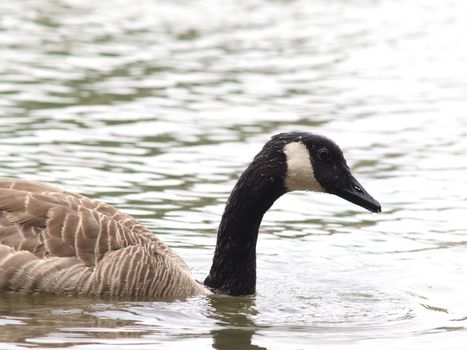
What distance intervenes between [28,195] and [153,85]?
1122cm

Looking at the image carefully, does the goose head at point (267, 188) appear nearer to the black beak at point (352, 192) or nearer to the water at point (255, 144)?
the black beak at point (352, 192)

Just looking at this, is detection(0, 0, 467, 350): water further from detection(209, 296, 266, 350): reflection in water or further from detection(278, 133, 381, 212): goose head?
detection(278, 133, 381, 212): goose head

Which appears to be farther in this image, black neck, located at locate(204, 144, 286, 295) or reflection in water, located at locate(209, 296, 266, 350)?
black neck, located at locate(204, 144, 286, 295)

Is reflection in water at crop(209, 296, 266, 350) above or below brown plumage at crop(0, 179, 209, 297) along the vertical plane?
below

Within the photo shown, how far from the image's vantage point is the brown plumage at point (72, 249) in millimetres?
11531

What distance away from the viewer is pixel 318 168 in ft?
40.8

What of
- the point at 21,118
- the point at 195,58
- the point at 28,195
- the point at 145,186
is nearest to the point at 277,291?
the point at 28,195

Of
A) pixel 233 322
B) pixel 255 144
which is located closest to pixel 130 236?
pixel 233 322

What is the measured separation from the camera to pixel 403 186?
56.9 feet

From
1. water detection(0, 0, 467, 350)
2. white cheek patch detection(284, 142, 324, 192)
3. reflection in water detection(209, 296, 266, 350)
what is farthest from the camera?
white cheek patch detection(284, 142, 324, 192)

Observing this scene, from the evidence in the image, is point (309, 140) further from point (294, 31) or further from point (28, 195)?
point (294, 31)

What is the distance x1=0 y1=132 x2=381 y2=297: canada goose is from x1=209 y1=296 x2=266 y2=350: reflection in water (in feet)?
0.80

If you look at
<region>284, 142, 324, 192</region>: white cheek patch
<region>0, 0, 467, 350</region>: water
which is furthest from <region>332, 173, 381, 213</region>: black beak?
<region>0, 0, 467, 350</region>: water

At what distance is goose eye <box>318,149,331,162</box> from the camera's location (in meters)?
12.4
